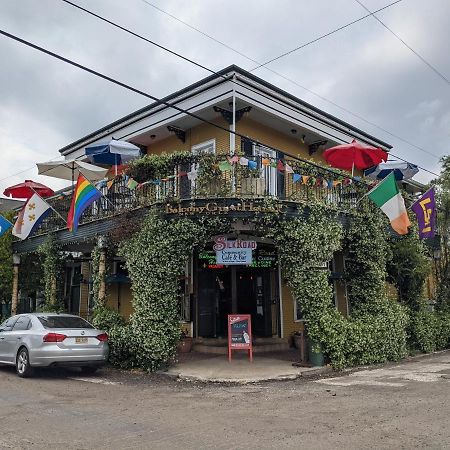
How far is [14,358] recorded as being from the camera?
11.8m

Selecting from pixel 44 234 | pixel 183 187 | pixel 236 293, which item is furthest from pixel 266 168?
pixel 44 234

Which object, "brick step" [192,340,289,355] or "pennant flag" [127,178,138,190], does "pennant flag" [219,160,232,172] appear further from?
"brick step" [192,340,289,355]

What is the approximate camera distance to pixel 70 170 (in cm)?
1644

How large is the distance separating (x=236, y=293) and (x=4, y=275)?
31.4ft

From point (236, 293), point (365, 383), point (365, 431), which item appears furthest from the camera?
point (236, 293)

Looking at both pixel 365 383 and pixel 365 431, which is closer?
pixel 365 431

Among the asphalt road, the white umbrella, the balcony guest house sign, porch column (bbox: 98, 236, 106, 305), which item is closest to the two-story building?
the balcony guest house sign

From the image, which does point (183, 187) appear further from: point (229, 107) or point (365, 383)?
point (365, 383)

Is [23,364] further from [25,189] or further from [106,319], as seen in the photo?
[25,189]

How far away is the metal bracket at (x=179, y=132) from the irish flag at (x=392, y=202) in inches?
267

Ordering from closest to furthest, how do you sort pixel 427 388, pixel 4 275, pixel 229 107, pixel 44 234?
pixel 427 388
pixel 229 107
pixel 44 234
pixel 4 275

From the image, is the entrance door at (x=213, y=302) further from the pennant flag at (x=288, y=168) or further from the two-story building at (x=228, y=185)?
the pennant flag at (x=288, y=168)

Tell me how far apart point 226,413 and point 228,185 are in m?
6.15

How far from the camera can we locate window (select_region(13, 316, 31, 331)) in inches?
469
